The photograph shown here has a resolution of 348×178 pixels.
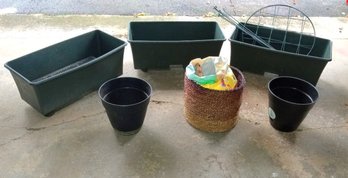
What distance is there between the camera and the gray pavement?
123 inches

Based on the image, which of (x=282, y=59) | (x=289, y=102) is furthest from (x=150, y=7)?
(x=289, y=102)

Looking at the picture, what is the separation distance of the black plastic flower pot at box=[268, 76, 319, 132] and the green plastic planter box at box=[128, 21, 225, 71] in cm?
48

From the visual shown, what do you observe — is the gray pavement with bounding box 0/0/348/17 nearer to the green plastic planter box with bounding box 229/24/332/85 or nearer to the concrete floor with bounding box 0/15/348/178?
the green plastic planter box with bounding box 229/24/332/85

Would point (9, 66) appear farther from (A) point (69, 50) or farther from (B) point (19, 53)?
(B) point (19, 53)

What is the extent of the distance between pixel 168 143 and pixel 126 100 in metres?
0.35

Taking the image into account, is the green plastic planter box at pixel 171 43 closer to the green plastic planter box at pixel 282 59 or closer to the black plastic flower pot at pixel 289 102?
the green plastic planter box at pixel 282 59

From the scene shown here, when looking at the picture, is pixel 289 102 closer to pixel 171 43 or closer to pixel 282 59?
pixel 282 59

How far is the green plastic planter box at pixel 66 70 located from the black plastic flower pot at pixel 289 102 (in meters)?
0.93

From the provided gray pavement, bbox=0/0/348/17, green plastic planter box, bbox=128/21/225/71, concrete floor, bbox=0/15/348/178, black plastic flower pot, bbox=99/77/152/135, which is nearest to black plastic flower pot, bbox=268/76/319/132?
concrete floor, bbox=0/15/348/178

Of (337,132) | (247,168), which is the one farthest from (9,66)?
(337,132)

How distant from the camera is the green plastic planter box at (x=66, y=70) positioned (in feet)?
5.47

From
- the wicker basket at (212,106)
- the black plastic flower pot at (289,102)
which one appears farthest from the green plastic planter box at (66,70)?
the black plastic flower pot at (289,102)

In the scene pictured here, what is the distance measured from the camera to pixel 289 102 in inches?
61.6

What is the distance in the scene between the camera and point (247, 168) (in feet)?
5.01
